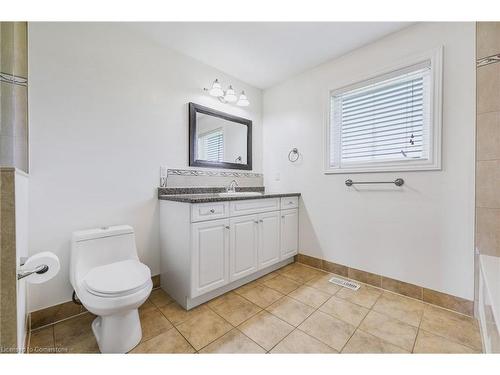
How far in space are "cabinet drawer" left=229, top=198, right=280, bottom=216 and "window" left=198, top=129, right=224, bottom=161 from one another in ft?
2.37

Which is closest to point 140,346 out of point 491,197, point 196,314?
point 196,314

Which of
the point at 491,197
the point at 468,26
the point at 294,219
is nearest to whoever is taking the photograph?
the point at 491,197

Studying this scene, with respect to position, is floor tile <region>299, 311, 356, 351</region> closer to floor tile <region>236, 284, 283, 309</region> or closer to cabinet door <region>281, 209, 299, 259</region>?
floor tile <region>236, 284, 283, 309</region>

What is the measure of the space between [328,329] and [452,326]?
85cm

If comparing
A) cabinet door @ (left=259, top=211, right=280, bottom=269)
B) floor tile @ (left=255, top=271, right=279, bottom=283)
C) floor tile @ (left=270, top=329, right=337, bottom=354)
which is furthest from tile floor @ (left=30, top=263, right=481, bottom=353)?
cabinet door @ (left=259, top=211, right=280, bottom=269)

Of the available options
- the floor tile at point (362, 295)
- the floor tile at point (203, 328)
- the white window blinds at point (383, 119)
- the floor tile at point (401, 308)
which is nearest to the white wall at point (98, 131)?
the floor tile at point (203, 328)

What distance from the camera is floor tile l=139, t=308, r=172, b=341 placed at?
1.38 meters

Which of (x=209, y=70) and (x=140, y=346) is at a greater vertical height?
(x=209, y=70)

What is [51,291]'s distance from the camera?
1484 millimetres

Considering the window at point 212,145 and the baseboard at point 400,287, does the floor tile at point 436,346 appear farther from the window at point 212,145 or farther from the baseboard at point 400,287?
the window at point 212,145

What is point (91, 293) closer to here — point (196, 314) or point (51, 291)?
point (51, 291)

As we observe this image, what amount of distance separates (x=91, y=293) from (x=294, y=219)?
1946mm
